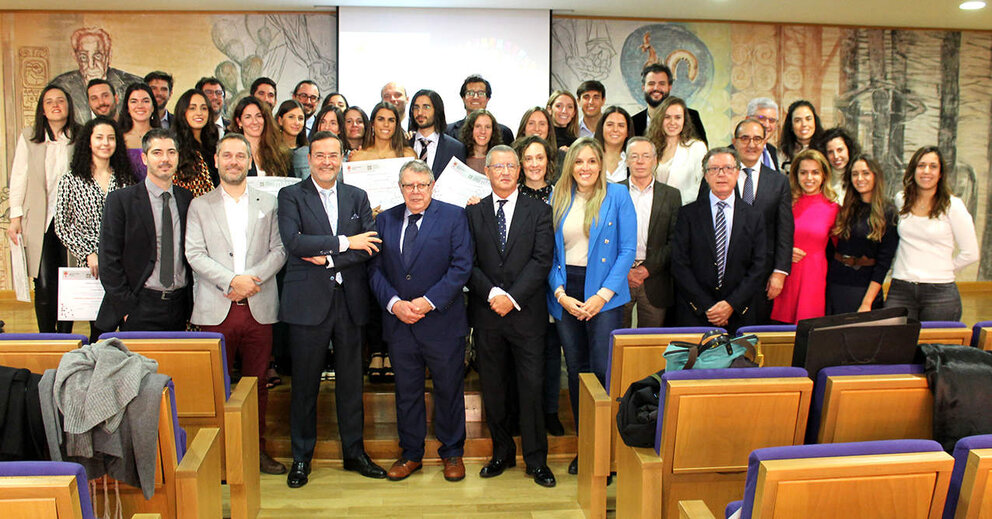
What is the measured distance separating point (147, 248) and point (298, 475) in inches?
50.6

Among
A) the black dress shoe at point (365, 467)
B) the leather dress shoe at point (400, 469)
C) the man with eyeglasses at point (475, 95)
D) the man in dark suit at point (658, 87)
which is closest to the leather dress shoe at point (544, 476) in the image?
the leather dress shoe at point (400, 469)

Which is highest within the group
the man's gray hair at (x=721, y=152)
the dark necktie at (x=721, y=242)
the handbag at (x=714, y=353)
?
the man's gray hair at (x=721, y=152)

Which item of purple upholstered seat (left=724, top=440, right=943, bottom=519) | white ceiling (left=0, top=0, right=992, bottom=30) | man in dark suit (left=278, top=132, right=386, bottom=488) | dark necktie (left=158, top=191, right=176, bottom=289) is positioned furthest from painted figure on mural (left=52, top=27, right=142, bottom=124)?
purple upholstered seat (left=724, top=440, right=943, bottom=519)

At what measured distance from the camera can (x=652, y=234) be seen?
154 inches

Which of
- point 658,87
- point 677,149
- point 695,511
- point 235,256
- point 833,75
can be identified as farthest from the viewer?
point 833,75

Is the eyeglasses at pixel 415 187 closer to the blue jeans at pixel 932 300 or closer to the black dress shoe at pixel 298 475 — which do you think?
the black dress shoe at pixel 298 475

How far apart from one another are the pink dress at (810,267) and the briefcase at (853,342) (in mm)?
1534

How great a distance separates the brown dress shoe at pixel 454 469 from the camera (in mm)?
3572

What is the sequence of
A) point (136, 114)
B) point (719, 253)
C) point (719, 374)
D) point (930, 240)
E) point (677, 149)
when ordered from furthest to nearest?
point (677, 149) → point (136, 114) → point (930, 240) → point (719, 253) → point (719, 374)

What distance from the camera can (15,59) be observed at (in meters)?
7.33

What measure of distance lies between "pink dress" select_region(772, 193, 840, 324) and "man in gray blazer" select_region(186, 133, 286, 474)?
2688 millimetres

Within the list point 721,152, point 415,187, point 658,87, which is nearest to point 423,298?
point 415,187

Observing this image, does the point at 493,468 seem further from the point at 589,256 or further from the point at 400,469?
the point at 589,256

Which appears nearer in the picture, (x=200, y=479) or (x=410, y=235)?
(x=200, y=479)
